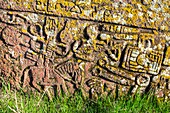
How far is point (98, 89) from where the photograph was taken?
410cm

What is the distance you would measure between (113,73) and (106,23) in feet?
1.51

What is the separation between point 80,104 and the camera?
400cm

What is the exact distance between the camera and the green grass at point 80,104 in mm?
3897

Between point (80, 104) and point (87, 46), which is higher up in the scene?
point (87, 46)

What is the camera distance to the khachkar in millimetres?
3844

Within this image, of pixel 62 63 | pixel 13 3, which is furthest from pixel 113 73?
pixel 13 3

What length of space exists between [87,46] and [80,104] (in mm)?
511

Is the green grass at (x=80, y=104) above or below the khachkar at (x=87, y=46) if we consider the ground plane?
below

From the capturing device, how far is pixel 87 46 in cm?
395

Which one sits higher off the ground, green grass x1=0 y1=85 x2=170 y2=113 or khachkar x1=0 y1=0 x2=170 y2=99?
khachkar x1=0 y1=0 x2=170 y2=99

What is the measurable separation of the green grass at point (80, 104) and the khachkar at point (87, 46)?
8 cm

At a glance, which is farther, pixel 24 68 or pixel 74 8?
pixel 24 68

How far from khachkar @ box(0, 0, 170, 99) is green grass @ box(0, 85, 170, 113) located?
0.08 meters

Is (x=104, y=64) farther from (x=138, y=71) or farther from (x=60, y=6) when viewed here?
(x=60, y=6)
